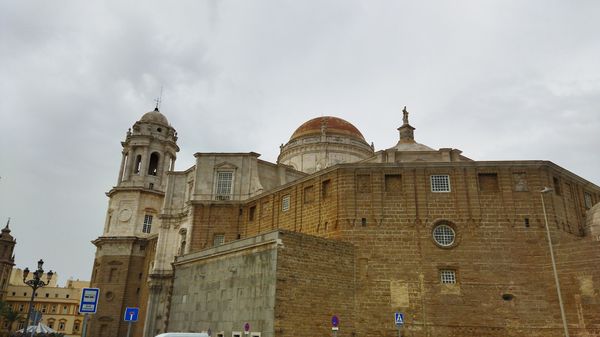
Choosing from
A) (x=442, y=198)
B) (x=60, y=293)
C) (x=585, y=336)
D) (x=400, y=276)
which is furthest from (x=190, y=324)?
(x=60, y=293)

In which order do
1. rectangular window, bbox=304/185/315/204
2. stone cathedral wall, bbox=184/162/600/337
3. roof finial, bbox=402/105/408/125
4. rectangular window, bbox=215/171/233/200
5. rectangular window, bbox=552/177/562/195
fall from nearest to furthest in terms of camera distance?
stone cathedral wall, bbox=184/162/600/337, rectangular window, bbox=552/177/562/195, rectangular window, bbox=304/185/315/204, rectangular window, bbox=215/171/233/200, roof finial, bbox=402/105/408/125

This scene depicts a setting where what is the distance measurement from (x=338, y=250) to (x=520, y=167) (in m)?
11.8

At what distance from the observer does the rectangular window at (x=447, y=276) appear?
85.9 ft

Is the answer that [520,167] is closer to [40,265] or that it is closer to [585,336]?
[585,336]

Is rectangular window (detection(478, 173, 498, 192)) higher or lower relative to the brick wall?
higher

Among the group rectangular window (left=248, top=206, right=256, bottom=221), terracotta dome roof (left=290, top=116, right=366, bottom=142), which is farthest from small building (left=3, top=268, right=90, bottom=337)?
rectangular window (left=248, top=206, right=256, bottom=221)

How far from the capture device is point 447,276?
2633 centimetres

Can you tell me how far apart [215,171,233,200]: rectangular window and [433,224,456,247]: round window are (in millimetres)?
16806

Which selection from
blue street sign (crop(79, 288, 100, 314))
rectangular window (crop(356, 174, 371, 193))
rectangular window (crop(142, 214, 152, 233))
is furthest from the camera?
rectangular window (crop(142, 214, 152, 233))

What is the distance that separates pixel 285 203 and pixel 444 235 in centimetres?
1115

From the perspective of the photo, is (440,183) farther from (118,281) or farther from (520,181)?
(118,281)

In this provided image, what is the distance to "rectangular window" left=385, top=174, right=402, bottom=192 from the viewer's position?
2880 centimetres

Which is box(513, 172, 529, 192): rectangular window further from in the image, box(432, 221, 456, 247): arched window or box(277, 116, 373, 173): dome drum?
box(277, 116, 373, 173): dome drum

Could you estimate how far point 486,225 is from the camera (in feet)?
88.6
